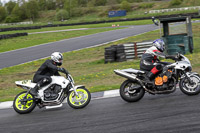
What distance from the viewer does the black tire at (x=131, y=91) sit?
853 cm

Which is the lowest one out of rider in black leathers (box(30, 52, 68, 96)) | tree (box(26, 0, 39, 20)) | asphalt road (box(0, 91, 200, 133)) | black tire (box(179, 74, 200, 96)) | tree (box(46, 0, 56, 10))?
asphalt road (box(0, 91, 200, 133))

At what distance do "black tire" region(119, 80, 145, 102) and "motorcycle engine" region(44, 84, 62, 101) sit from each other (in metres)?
1.82

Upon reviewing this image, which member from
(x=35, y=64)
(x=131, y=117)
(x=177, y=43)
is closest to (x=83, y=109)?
(x=131, y=117)

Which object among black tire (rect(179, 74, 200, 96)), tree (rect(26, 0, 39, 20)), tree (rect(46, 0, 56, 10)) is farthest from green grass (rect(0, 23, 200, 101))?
tree (rect(46, 0, 56, 10))

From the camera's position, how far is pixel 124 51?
1795 cm

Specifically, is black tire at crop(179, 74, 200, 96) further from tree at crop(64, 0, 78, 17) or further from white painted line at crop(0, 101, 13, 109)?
tree at crop(64, 0, 78, 17)

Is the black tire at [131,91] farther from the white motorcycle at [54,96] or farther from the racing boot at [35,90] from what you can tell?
the racing boot at [35,90]

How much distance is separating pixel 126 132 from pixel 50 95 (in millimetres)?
3367

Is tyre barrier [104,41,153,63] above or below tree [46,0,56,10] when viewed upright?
below

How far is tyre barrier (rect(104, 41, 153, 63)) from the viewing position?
59.0 feet

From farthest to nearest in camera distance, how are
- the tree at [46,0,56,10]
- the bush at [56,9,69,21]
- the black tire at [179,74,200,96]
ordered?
1. the tree at [46,0,56,10]
2. the bush at [56,9,69,21]
3. the black tire at [179,74,200,96]

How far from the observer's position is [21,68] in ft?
64.9

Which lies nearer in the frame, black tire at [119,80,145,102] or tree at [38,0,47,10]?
black tire at [119,80,145,102]

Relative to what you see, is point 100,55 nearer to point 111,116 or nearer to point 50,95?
point 50,95
